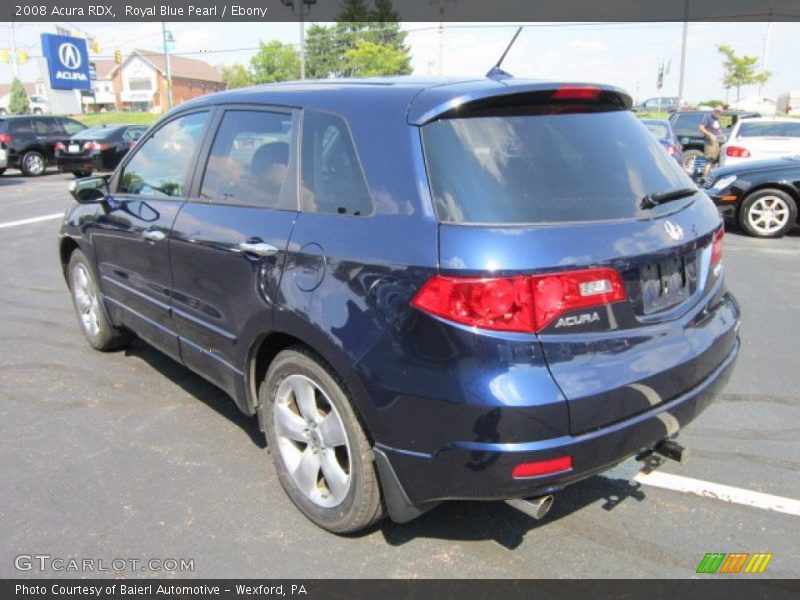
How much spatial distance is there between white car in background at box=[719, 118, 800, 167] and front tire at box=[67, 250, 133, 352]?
11.3 m

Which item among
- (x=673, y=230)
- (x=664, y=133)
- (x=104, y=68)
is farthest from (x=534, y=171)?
(x=104, y=68)

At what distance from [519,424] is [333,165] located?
129 centimetres

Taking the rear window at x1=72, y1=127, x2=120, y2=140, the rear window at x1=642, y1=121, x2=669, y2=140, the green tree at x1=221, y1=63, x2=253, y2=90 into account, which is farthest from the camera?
the green tree at x1=221, y1=63, x2=253, y2=90

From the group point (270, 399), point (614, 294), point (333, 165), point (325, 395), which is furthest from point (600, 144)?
point (270, 399)

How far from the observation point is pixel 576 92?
2637mm

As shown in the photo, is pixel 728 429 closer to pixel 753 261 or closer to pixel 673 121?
pixel 753 261

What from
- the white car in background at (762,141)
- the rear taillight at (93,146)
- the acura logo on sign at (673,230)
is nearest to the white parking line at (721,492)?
the acura logo on sign at (673,230)

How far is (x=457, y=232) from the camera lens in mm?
2135

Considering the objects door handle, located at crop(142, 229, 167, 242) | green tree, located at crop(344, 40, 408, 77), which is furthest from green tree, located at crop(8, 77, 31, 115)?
door handle, located at crop(142, 229, 167, 242)

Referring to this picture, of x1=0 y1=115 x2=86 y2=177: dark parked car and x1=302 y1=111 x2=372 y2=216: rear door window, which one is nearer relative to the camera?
x1=302 y1=111 x2=372 y2=216: rear door window

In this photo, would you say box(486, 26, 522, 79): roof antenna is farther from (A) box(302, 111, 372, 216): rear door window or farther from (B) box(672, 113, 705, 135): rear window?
(B) box(672, 113, 705, 135): rear window

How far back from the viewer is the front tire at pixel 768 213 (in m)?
8.99

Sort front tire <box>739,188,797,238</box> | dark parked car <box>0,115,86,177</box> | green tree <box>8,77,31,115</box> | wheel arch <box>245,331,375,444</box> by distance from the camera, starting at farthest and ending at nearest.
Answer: green tree <box>8,77,31,115</box> → dark parked car <box>0,115,86,177</box> → front tire <box>739,188,797,238</box> → wheel arch <box>245,331,375,444</box>

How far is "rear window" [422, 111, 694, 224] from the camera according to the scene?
223cm
